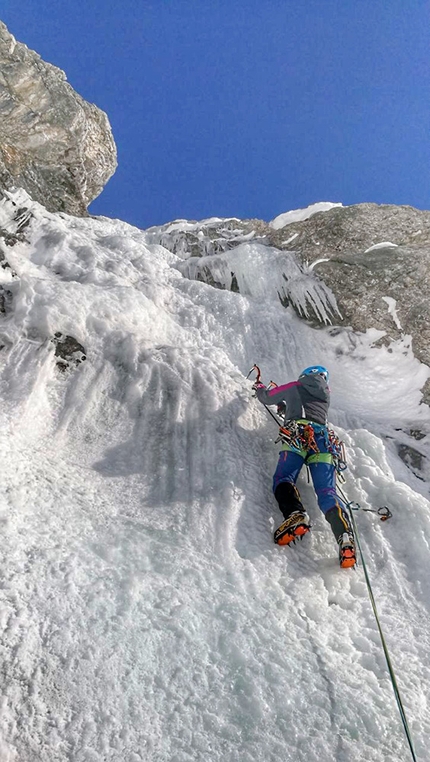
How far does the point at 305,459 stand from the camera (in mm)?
5988

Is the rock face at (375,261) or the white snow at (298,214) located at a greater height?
the white snow at (298,214)

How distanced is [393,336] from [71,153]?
10.6 meters

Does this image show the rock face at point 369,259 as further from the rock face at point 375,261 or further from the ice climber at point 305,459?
the ice climber at point 305,459

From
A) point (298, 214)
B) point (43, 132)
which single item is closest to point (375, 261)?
point (298, 214)

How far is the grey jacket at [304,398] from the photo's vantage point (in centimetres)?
663

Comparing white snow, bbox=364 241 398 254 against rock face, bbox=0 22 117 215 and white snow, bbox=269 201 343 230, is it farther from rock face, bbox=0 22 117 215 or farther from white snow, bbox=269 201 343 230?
rock face, bbox=0 22 117 215

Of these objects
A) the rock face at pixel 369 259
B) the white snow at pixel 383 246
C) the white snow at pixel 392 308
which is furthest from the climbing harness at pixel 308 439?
the white snow at pixel 383 246

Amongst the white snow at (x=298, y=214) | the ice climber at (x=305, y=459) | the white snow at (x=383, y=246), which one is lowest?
the ice climber at (x=305, y=459)

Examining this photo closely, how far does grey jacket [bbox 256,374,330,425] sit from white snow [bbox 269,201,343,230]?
365 inches

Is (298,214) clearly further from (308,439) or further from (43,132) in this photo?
(308,439)

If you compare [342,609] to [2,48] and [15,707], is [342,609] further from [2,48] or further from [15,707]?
[2,48]

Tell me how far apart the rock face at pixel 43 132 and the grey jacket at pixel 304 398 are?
8500mm

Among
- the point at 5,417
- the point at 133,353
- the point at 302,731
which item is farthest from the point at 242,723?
the point at 133,353

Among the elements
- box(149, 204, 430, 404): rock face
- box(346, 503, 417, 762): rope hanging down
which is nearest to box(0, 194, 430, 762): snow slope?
box(346, 503, 417, 762): rope hanging down
